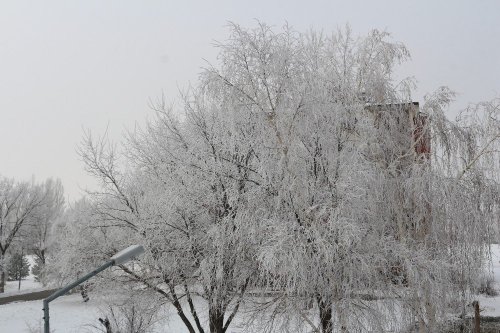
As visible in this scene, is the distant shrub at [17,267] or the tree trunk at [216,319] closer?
the tree trunk at [216,319]

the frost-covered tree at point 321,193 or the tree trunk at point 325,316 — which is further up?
Result: the frost-covered tree at point 321,193

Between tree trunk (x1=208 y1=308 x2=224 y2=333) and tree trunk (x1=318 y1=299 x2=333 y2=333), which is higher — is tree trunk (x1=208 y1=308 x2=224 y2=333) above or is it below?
below

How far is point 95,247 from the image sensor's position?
14531 millimetres

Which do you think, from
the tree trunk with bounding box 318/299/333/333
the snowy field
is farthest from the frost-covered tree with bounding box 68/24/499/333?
the snowy field

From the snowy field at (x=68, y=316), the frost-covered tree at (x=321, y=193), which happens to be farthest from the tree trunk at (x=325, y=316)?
the snowy field at (x=68, y=316)

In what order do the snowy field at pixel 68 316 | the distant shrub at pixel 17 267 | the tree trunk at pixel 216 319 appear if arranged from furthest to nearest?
the distant shrub at pixel 17 267
the snowy field at pixel 68 316
the tree trunk at pixel 216 319

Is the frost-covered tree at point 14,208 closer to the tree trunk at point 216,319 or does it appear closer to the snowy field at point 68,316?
the snowy field at point 68,316

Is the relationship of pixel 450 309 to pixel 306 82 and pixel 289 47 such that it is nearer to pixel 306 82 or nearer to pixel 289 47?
pixel 306 82

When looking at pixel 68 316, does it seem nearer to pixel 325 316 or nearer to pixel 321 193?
pixel 325 316

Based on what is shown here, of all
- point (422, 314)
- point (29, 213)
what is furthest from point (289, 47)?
point (29, 213)

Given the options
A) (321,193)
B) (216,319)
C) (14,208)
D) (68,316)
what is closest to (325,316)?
(321,193)

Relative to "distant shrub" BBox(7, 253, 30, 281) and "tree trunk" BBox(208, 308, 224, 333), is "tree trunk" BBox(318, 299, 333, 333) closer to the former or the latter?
"tree trunk" BBox(208, 308, 224, 333)

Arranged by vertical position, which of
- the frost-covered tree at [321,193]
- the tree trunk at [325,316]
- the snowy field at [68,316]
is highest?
the frost-covered tree at [321,193]

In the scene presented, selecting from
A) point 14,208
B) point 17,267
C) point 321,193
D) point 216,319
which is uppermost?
point 14,208
